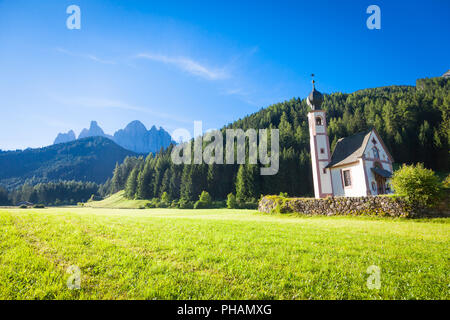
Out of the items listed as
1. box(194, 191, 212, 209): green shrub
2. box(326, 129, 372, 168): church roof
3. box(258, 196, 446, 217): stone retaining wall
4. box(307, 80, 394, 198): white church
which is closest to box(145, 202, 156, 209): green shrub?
box(194, 191, 212, 209): green shrub

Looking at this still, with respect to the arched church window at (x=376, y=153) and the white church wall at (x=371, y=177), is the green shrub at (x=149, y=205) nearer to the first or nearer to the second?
the white church wall at (x=371, y=177)

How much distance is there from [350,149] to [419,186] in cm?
1644

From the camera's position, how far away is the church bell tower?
31656 mm

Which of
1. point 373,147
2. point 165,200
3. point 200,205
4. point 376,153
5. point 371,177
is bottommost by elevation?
point 200,205

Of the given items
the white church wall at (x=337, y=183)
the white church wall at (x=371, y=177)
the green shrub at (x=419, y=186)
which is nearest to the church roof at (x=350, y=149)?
the white church wall at (x=337, y=183)

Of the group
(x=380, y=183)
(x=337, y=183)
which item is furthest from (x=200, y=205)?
(x=380, y=183)

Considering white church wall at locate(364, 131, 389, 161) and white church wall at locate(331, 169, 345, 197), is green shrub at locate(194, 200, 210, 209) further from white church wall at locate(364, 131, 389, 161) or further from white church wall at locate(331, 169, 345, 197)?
white church wall at locate(364, 131, 389, 161)

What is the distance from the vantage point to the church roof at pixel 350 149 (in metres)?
29.4

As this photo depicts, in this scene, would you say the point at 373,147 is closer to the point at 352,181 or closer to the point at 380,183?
the point at 380,183

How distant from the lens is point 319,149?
3306cm

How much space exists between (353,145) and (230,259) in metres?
32.6
